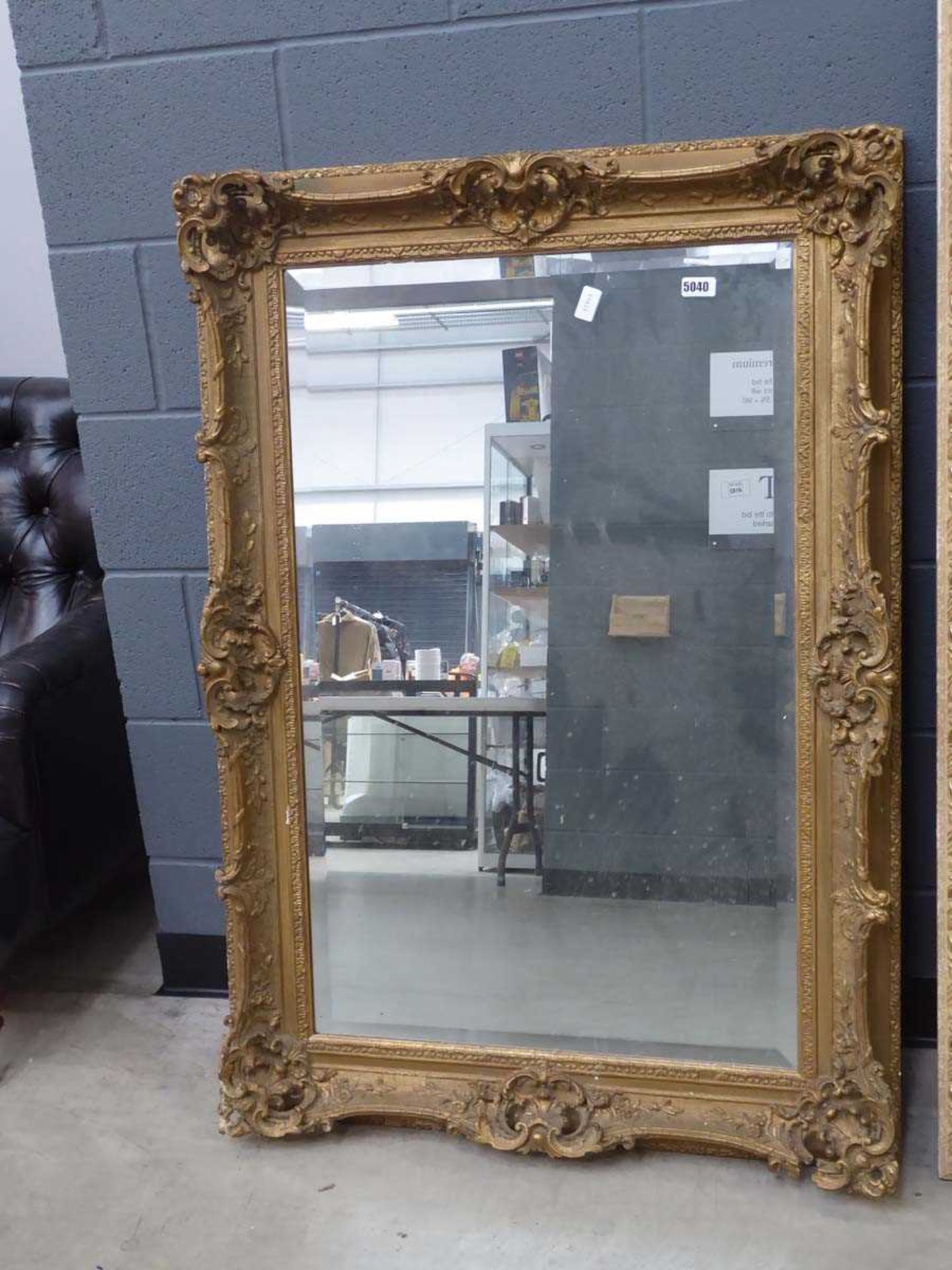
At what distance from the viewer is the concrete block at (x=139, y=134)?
133cm

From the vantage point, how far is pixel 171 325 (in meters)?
1.42

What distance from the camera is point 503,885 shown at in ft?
4.29

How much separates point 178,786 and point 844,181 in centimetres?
115

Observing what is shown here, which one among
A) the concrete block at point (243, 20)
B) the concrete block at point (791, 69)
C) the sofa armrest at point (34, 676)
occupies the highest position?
the concrete block at point (243, 20)

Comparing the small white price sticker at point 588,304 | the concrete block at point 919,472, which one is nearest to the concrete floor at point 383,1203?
the concrete block at point 919,472

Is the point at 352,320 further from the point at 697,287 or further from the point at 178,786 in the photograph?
the point at 178,786

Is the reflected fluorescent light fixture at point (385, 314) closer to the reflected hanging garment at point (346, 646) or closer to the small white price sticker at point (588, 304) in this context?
the small white price sticker at point (588, 304)

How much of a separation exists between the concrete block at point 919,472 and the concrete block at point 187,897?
1058 millimetres

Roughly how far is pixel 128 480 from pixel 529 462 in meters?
0.58

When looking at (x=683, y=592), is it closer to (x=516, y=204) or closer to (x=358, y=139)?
(x=516, y=204)

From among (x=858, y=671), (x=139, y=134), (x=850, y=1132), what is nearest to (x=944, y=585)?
(x=858, y=671)

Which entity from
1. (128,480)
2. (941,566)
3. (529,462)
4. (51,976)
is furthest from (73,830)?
(941,566)

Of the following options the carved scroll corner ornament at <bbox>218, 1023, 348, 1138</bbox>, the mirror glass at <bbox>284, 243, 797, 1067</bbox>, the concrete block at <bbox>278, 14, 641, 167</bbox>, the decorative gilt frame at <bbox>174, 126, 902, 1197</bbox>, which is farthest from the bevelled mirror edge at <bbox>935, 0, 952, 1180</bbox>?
the carved scroll corner ornament at <bbox>218, 1023, 348, 1138</bbox>

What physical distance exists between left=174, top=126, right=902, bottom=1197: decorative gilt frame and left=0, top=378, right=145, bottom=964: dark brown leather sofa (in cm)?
32
